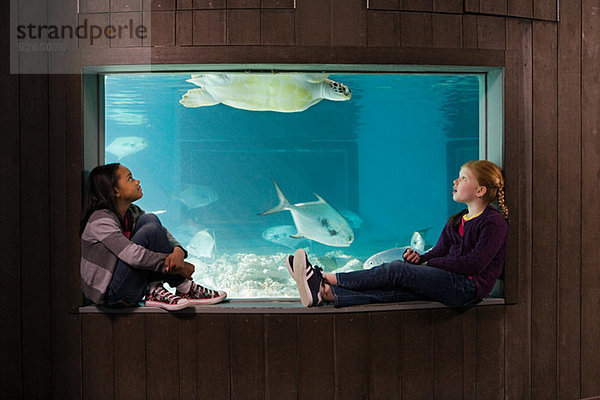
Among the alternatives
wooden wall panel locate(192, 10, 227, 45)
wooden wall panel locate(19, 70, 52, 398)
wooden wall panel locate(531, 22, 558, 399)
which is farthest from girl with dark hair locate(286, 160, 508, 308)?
wooden wall panel locate(19, 70, 52, 398)

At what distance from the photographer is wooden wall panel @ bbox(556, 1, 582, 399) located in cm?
296

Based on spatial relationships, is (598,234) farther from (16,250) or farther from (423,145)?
(16,250)

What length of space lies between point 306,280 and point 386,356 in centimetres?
74

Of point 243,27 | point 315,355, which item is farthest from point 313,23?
point 315,355

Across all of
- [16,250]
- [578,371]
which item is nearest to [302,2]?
[16,250]

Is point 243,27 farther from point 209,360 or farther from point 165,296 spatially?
point 209,360

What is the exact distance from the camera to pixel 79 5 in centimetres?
274

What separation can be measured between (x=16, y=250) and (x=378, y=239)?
2661mm

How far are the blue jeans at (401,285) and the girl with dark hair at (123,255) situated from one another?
88 centimetres

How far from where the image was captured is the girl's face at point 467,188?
2820 millimetres

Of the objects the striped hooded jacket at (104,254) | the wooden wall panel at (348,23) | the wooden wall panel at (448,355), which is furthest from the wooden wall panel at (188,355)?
the wooden wall panel at (348,23)

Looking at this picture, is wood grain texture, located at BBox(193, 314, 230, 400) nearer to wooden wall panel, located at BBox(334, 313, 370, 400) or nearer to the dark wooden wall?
the dark wooden wall

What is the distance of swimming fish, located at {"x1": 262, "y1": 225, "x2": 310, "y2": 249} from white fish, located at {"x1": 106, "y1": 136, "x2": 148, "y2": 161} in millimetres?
1182

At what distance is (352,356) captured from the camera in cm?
271
